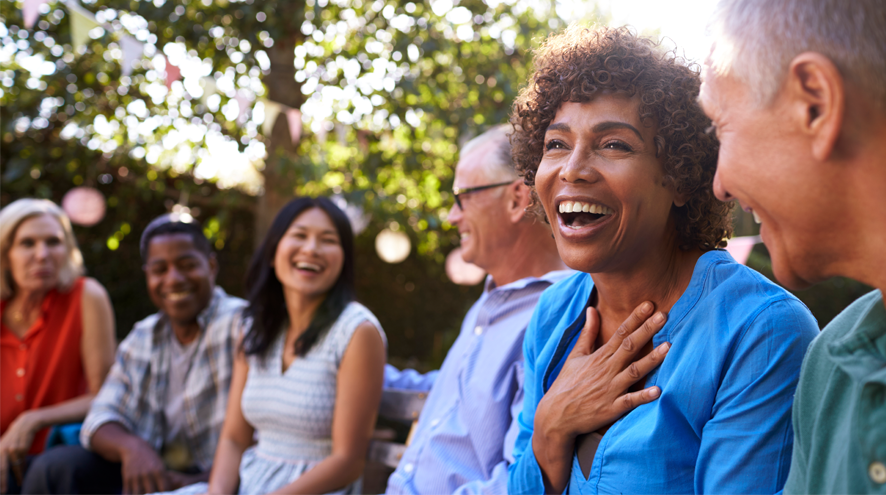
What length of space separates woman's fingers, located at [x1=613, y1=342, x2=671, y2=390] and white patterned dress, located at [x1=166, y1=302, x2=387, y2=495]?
4.97 feet

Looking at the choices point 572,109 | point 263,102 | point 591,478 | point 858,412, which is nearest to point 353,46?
point 263,102

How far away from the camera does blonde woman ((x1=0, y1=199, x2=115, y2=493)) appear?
3535 millimetres

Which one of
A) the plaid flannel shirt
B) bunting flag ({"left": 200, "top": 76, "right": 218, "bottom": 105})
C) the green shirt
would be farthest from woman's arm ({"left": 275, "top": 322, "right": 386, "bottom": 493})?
bunting flag ({"left": 200, "top": 76, "right": 218, "bottom": 105})

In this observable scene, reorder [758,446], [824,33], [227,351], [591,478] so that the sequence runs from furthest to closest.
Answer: [227,351], [591,478], [758,446], [824,33]

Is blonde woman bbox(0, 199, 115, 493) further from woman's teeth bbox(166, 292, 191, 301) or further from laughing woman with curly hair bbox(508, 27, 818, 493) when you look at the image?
laughing woman with curly hair bbox(508, 27, 818, 493)

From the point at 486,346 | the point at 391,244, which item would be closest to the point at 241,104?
the point at 391,244

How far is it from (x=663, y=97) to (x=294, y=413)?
2.01 meters

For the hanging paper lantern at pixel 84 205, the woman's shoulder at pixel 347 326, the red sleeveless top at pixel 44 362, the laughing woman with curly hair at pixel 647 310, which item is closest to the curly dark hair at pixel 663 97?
the laughing woman with curly hair at pixel 647 310

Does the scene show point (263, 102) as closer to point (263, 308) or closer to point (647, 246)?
point (263, 308)

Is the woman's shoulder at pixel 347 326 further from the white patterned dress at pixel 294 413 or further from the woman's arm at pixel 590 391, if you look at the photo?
the woman's arm at pixel 590 391

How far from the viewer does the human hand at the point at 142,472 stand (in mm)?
2994

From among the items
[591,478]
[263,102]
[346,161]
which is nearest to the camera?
[591,478]

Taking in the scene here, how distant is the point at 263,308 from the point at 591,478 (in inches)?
79.5

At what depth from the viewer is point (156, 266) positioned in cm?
348
